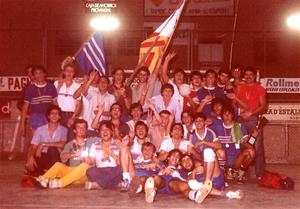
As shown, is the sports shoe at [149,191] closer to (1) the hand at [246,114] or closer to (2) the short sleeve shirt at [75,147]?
(2) the short sleeve shirt at [75,147]

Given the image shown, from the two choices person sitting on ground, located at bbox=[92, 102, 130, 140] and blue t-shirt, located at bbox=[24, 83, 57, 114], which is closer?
person sitting on ground, located at bbox=[92, 102, 130, 140]

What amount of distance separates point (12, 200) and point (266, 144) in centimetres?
721

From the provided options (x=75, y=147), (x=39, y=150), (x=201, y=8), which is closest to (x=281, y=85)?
(x=75, y=147)

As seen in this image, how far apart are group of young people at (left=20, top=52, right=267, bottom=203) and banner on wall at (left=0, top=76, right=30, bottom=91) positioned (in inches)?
144

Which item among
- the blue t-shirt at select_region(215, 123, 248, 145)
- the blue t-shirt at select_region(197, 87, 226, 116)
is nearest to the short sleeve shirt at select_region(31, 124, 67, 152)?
the blue t-shirt at select_region(197, 87, 226, 116)

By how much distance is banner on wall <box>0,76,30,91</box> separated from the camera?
14372 millimetres

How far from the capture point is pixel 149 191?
7.97 m

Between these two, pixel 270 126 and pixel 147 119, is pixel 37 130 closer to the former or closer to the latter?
pixel 147 119

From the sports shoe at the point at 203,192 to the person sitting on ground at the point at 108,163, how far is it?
136 cm

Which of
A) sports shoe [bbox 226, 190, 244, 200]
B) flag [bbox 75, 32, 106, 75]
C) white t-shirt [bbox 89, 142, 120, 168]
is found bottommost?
sports shoe [bbox 226, 190, 244, 200]

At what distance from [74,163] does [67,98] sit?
1.32 metres

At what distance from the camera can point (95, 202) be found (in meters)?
7.99

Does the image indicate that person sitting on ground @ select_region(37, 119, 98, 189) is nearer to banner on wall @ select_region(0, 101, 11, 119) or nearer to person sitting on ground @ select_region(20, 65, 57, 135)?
person sitting on ground @ select_region(20, 65, 57, 135)

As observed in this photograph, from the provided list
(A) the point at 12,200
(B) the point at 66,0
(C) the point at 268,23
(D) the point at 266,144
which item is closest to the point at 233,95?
(D) the point at 266,144
